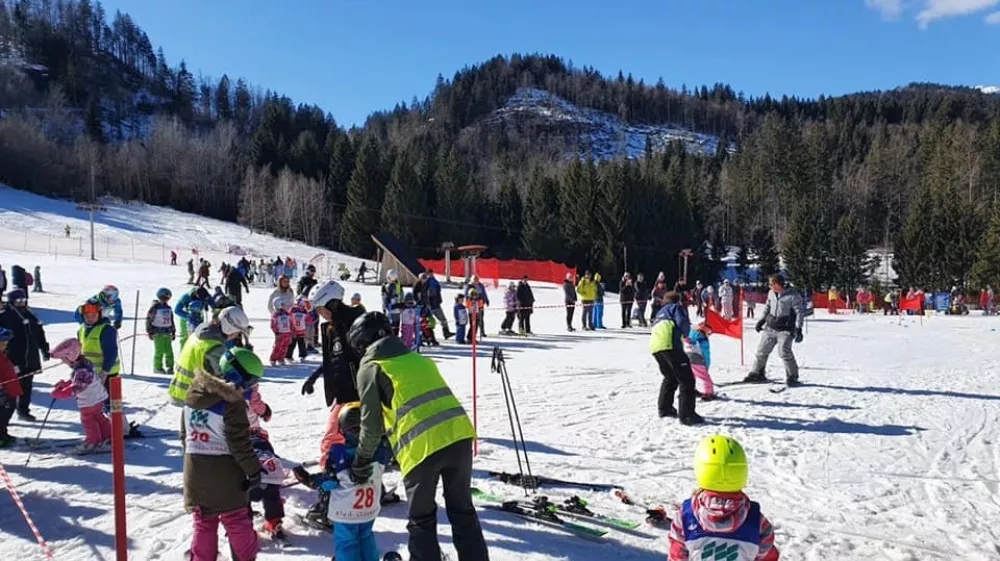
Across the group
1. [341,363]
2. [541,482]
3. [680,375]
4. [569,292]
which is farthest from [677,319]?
[569,292]

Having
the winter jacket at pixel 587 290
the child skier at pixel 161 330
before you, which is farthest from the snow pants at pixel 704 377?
the winter jacket at pixel 587 290

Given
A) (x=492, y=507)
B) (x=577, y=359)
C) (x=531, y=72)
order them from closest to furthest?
1. (x=492, y=507)
2. (x=577, y=359)
3. (x=531, y=72)

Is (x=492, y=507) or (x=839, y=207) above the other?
(x=839, y=207)

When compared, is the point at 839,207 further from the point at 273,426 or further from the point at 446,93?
the point at 446,93

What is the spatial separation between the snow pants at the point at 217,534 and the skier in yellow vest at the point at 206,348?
0.82m

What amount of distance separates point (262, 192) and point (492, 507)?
6928 cm

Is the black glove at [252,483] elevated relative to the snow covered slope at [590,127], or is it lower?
lower

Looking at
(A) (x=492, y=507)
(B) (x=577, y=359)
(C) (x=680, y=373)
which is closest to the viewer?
(A) (x=492, y=507)

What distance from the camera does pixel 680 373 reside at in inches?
334

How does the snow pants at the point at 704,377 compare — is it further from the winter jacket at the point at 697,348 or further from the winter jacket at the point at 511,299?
the winter jacket at the point at 511,299

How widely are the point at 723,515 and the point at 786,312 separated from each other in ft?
27.5

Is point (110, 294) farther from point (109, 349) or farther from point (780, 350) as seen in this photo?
point (780, 350)

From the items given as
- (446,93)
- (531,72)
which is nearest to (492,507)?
(446,93)

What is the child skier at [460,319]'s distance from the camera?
17.2 metres
